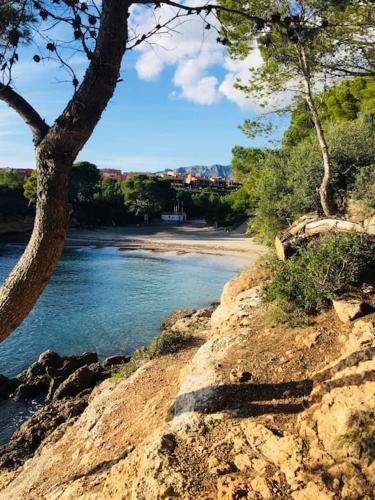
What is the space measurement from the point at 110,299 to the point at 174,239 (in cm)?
3821

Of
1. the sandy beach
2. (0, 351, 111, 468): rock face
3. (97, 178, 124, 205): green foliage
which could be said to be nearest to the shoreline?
the sandy beach

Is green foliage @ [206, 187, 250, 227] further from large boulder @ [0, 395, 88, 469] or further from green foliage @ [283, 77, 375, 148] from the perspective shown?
large boulder @ [0, 395, 88, 469]

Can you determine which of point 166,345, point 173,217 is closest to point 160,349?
point 166,345

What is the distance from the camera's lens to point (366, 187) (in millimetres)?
9859

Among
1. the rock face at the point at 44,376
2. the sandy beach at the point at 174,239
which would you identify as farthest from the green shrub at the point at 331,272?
the sandy beach at the point at 174,239

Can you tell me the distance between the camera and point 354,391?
465 cm

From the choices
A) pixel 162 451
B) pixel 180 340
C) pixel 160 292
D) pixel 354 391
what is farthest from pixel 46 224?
pixel 160 292

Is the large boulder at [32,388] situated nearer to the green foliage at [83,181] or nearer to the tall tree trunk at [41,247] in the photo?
the tall tree trunk at [41,247]

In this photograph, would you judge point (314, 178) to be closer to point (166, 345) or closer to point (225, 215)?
point (166, 345)

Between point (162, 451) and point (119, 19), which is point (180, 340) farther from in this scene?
point (119, 19)

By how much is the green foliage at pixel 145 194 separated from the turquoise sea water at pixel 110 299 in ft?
113

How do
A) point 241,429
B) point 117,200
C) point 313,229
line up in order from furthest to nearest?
point 117,200
point 313,229
point 241,429

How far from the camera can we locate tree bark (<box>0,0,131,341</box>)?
4.12m

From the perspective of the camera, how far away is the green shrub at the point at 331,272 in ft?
23.9
